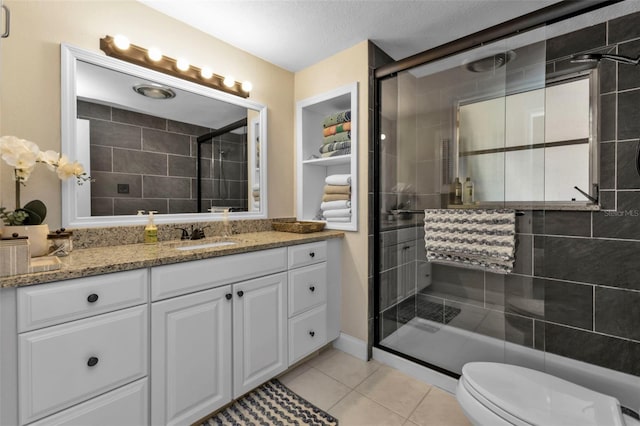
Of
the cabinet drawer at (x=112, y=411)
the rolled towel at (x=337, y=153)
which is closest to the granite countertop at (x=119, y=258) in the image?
the cabinet drawer at (x=112, y=411)

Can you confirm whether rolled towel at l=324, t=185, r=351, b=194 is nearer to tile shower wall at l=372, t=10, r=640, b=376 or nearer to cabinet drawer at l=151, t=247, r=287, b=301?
tile shower wall at l=372, t=10, r=640, b=376

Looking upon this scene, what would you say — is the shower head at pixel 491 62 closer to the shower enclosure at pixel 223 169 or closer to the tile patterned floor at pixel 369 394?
the shower enclosure at pixel 223 169

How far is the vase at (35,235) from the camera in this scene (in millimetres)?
1178

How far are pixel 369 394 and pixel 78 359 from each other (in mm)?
1516

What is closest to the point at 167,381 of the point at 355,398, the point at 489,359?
the point at 355,398

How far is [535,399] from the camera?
3.76ft

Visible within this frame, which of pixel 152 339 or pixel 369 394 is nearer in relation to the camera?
pixel 152 339

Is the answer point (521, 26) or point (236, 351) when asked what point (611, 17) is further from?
point (236, 351)

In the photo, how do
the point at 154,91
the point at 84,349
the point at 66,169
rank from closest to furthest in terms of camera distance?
1. the point at 84,349
2. the point at 66,169
3. the point at 154,91

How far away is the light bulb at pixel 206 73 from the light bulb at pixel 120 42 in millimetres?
453

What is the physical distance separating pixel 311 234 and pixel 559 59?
6.89ft

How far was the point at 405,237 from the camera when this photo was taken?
85.6 inches

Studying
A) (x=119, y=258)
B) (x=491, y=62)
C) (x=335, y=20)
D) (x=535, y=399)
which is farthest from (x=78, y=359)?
(x=491, y=62)

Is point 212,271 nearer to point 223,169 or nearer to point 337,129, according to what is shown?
point 223,169
